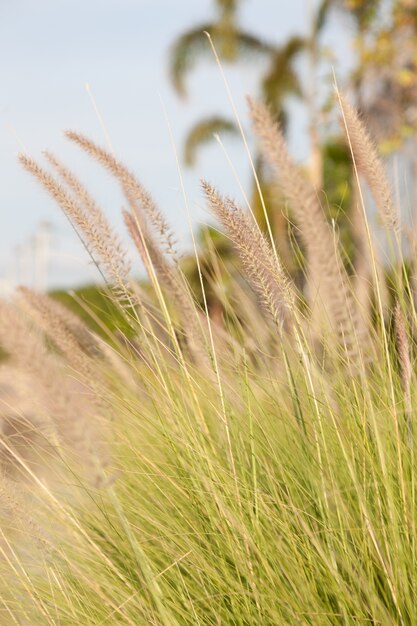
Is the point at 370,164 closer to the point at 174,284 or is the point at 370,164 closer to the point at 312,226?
the point at 312,226

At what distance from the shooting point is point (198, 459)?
1.95 m

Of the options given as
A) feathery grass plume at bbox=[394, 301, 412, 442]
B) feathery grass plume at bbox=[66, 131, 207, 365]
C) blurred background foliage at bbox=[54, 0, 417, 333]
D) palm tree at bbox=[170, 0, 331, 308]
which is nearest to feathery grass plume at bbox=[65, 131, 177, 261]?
feathery grass plume at bbox=[66, 131, 207, 365]

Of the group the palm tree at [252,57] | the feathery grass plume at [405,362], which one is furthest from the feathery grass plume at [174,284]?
the palm tree at [252,57]

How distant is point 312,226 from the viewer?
221cm

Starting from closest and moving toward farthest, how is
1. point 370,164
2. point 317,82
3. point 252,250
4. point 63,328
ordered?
point 252,250 < point 370,164 < point 63,328 < point 317,82

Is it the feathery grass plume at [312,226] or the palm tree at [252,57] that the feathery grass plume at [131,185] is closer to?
the feathery grass plume at [312,226]

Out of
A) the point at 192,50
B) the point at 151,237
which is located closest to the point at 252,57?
the point at 192,50

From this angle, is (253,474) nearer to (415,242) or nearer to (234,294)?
(415,242)

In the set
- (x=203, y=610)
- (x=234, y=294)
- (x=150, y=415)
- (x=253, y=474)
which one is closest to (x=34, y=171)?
(x=150, y=415)

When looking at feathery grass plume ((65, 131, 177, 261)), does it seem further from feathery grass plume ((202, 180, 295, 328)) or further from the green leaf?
the green leaf

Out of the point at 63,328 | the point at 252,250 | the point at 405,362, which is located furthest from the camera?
the point at 63,328

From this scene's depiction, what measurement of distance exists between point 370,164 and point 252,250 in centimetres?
57

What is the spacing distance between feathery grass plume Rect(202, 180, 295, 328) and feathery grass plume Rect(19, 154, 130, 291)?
0.24 meters

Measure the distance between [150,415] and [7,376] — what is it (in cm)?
49
